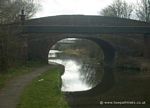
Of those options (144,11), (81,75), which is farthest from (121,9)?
(81,75)

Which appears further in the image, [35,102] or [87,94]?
[87,94]

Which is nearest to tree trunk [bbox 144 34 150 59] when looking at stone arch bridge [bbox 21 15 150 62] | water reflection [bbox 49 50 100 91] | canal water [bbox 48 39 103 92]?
stone arch bridge [bbox 21 15 150 62]

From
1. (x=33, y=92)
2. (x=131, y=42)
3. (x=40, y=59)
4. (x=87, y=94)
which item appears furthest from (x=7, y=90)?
(x=131, y=42)

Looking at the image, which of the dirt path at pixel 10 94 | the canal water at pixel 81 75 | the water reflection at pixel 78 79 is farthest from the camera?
the canal water at pixel 81 75

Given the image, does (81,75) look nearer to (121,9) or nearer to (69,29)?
(69,29)

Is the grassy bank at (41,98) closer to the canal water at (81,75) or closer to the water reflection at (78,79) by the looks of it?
the canal water at (81,75)

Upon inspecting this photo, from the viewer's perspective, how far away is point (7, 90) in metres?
16.0

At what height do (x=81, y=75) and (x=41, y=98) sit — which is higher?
(x=41, y=98)

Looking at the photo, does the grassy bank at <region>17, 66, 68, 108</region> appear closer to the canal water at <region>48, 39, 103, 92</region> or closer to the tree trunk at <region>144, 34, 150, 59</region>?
the canal water at <region>48, 39, 103, 92</region>

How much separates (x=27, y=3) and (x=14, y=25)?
2332cm

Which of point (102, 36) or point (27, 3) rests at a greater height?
point (27, 3)

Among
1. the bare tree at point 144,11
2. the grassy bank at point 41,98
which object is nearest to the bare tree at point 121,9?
the bare tree at point 144,11

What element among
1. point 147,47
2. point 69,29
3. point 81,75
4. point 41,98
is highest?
point 69,29

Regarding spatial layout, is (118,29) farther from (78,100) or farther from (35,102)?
(35,102)
